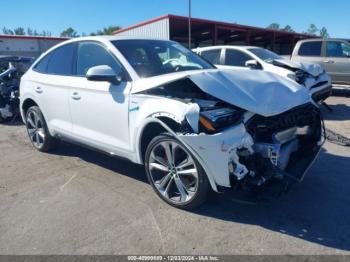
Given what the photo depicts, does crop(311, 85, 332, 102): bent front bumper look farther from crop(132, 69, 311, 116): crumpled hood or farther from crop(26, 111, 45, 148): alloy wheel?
crop(26, 111, 45, 148): alloy wheel

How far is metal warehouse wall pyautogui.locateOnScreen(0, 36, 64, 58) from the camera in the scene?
28.6m

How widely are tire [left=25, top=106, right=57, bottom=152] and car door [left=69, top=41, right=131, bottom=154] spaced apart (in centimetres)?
110

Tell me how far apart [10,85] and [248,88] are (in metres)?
7.89

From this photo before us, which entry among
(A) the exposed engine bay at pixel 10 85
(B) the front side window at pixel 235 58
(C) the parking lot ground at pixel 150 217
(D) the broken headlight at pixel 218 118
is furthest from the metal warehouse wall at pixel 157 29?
(D) the broken headlight at pixel 218 118

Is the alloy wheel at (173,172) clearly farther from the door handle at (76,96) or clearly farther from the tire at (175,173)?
the door handle at (76,96)

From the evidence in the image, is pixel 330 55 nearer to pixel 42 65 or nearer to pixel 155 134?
pixel 42 65

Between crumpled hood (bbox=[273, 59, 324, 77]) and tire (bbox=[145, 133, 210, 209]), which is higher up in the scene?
crumpled hood (bbox=[273, 59, 324, 77])

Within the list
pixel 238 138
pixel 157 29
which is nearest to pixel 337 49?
pixel 238 138

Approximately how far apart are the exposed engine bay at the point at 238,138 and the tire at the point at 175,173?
0.18m

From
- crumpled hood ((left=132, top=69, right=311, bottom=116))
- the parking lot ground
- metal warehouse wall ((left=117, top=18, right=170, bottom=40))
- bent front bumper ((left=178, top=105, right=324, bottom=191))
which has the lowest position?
the parking lot ground

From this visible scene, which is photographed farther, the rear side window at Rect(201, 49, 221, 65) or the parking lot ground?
the rear side window at Rect(201, 49, 221, 65)

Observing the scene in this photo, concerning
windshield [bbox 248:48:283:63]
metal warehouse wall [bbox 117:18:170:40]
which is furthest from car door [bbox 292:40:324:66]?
metal warehouse wall [bbox 117:18:170:40]

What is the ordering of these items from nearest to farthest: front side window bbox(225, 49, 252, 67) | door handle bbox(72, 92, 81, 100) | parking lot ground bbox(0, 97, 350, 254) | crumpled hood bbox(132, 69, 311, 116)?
parking lot ground bbox(0, 97, 350, 254) → crumpled hood bbox(132, 69, 311, 116) → door handle bbox(72, 92, 81, 100) → front side window bbox(225, 49, 252, 67)

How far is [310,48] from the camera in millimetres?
11578
